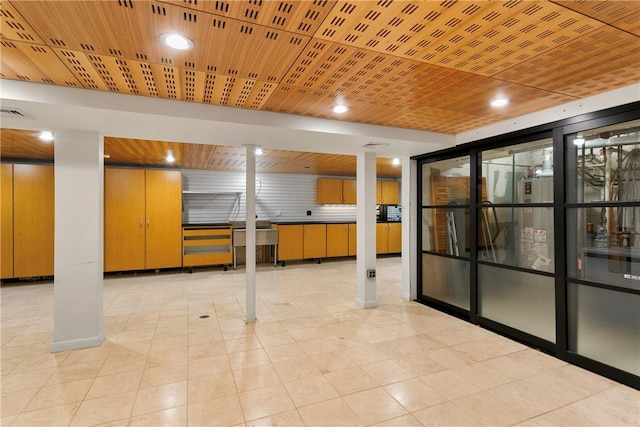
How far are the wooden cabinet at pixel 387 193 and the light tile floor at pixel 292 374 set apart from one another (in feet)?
15.6

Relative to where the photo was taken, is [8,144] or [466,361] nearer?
[466,361]

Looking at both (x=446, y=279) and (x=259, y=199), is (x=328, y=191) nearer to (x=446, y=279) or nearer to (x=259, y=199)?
(x=259, y=199)

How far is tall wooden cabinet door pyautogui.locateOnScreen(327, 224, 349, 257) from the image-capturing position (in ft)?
25.6

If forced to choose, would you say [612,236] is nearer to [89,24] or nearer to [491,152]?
[491,152]

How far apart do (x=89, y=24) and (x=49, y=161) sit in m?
5.88

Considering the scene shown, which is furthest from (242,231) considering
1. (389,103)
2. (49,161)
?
(389,103)

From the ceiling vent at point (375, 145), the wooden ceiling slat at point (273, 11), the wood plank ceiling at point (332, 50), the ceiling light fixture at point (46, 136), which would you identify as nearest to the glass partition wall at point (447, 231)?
the ceiling vent at point (375, 145)

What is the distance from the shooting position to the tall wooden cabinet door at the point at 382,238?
331 inches

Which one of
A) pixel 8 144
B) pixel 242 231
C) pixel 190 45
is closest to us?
pixel 190 45

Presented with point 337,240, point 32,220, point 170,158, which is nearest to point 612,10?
point 170,158

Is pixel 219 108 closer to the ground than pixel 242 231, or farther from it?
farther from it

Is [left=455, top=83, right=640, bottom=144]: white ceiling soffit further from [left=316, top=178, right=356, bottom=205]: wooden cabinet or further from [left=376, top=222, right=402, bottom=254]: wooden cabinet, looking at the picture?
[left=376, top=222, right=402, bottom=254]: wooden cabinet

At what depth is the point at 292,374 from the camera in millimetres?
2564

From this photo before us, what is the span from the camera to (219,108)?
279cm
